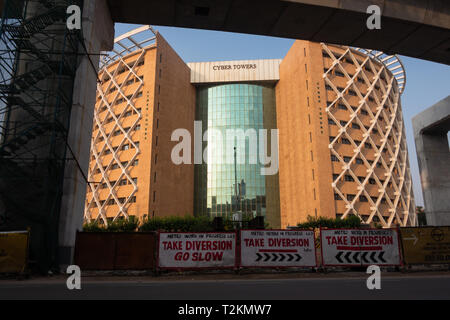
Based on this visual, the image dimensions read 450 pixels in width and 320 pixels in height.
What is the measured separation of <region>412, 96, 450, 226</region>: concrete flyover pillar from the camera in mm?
24641

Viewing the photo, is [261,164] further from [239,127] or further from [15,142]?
[15,142]

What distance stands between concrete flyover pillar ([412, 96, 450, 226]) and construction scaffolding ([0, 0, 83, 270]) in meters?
25.6

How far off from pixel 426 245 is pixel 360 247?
127 inches

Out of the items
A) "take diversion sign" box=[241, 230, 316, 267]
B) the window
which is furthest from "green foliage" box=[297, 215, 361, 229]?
"take diversion sign" box=[241, 230, 316, 267]

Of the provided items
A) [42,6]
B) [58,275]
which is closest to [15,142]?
[58,275]

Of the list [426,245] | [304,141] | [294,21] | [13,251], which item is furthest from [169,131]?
[426,245]

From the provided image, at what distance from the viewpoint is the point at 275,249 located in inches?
543

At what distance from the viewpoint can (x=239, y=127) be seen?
187 feet

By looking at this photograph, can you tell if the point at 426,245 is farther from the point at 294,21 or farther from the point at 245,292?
the point at 294,21

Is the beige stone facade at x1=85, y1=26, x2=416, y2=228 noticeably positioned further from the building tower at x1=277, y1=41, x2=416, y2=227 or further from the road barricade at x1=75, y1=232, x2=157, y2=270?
→ the road barricade at x1=75, y1=232, x2=157, y2=270

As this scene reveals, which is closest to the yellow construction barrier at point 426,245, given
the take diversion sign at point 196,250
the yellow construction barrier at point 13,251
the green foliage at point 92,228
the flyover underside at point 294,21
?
the take diversion sign at point 196,250

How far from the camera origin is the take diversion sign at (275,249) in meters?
13.7

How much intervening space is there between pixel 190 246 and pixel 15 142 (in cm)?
893

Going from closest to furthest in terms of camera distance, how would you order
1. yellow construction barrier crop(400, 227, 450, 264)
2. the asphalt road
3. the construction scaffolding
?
the asphalt road < the construction scaffolding < yellow construction barrier crop(400, 227, 450, 264)
